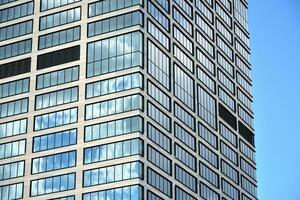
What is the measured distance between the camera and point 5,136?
407ft

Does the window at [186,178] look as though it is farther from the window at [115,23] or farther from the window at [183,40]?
the window at [115,23]

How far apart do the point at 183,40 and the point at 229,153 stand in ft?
77.6

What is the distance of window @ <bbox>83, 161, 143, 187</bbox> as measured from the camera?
110 meters

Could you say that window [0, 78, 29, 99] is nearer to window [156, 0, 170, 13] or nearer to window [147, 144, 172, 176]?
window [147, 144, 172, 176]

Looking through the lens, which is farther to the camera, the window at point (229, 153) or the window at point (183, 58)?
the window at point (229, 153)

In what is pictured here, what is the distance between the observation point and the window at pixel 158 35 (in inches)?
4756

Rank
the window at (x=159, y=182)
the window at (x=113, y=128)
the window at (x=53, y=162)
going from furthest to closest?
the window at (x=53, y=162) → the window at (x=159, y=182) → the window at (x=113, y=128)

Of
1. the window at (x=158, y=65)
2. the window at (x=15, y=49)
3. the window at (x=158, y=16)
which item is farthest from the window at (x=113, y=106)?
the window at (x=15, y=49)

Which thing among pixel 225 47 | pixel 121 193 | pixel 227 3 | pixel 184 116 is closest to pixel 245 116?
pixel 225 47

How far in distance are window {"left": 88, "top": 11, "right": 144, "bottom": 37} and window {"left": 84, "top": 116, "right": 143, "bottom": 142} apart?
13907 millimetres

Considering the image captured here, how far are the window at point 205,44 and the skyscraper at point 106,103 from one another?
0.47 metres

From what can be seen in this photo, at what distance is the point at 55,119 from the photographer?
392 feet

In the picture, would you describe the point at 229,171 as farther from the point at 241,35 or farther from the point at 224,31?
the point at 241,35

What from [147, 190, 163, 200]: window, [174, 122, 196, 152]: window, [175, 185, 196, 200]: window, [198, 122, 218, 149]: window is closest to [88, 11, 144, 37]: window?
[174, 122, 196, 152]: window
